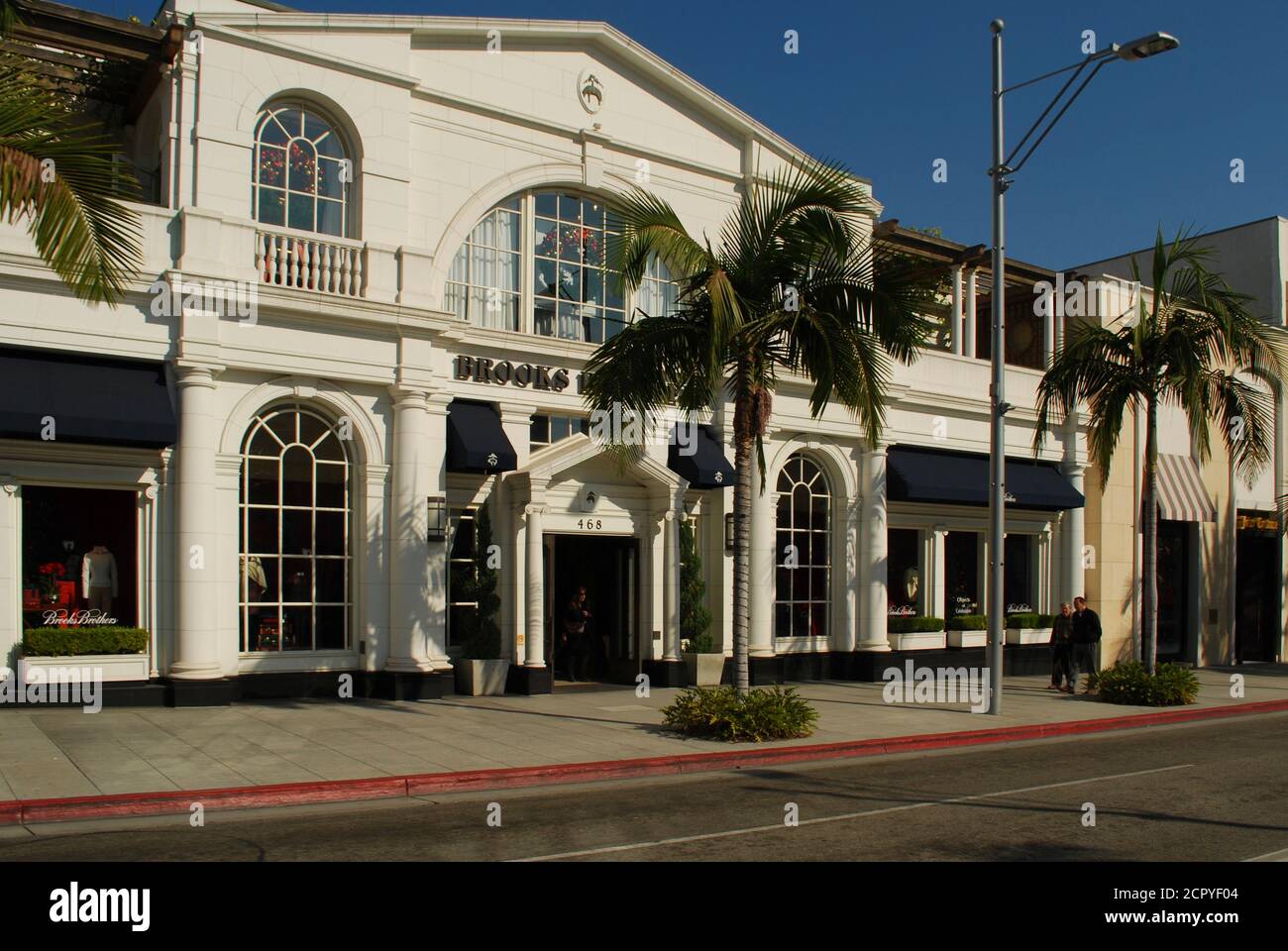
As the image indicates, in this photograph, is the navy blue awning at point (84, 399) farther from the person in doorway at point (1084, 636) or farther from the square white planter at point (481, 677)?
the person in doorway at point (1084, 636)

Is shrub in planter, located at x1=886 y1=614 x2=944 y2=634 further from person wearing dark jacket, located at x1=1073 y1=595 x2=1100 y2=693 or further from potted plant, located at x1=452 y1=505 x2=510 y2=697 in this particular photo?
potted plant, located at x1=452 y1=505 x2=510 y2=697

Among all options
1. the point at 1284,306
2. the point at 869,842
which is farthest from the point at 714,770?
the point at 1284,306

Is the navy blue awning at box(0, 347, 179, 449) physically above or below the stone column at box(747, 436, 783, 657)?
above

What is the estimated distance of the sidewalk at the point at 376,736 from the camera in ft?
36.8

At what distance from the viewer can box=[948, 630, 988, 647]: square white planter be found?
25062mm

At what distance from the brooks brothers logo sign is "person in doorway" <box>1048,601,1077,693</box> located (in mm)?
10281

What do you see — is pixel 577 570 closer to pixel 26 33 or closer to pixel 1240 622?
pixel 26 33

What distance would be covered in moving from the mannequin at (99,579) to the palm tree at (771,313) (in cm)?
704

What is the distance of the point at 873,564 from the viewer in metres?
23.1

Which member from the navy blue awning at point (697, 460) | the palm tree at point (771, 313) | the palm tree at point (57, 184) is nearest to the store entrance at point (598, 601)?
the navy blue awning at point (697, 460)

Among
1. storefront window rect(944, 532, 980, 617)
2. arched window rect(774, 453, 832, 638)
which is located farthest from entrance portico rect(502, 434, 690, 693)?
storefront window rect(944, 532, 980, 617)

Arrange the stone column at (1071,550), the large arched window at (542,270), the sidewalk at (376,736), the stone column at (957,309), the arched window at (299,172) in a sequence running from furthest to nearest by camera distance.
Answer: the stone column at (1071,550) < the stone column at (957,309) < the large arched window at (542,270) < the arched window at (299,172) < the sidewalk at (376,736)

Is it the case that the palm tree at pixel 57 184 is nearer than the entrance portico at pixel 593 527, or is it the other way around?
the palm tree at pixel 57 184

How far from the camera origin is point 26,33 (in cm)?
1702
